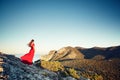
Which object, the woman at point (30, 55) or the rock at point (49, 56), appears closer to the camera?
the woman at point (30, 55)

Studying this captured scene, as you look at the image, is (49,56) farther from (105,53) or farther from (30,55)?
(30,55)

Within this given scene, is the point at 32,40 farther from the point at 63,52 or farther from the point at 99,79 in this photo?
the point at 63,52

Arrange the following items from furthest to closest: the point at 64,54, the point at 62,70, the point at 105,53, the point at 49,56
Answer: the point at 49,56 → the point at 64,54 → the point at 105,53 → the point at 62,70

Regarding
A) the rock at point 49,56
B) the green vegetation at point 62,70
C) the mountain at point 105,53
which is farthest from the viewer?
the rock at point 49,56

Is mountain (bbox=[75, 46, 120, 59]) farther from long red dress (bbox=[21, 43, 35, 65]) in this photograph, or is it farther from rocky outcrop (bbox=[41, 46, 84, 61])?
long red dress (bbox=[21, 43, 35, 65])

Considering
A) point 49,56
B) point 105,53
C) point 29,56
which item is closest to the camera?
point 29,56

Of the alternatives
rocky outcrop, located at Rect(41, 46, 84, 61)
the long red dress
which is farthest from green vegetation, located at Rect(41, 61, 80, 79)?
rocky outcrop, located at Rect(41, 46, 84, 61)

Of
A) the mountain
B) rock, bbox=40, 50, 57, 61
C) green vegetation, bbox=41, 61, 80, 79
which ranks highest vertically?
rock, bbox=40, 50, 57, 61

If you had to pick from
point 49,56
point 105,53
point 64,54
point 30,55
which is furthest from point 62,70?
point 49,56

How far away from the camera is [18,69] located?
14914 mm

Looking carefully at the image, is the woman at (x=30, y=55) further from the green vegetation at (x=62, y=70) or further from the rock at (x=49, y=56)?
the rock at (x=49, y=56)

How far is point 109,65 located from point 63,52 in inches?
2055

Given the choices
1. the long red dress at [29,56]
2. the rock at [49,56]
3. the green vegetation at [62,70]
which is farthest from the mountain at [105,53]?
the long red dress at [29,56]

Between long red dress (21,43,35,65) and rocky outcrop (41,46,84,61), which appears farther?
rocky outcrop (41,46,84,61)
